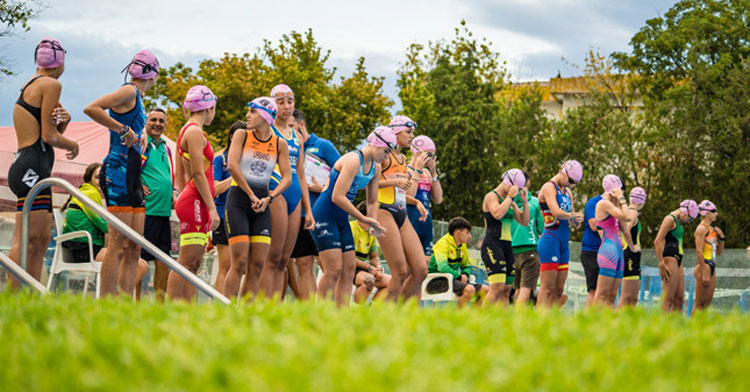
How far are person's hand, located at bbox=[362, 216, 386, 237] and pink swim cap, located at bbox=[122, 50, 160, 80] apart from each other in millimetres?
2605

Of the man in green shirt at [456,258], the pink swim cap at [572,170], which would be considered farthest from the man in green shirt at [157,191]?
the pink swim cap at [572,170]

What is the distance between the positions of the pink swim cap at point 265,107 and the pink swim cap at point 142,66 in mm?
951

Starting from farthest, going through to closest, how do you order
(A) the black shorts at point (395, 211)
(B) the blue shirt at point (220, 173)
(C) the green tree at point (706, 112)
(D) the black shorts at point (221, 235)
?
(C) the green tree at point (706, 112)
(A) the black shorts at point (395, 211)
(B) the blue shirt at point (220, 173)
(D) the black shorts at point (221, 235)

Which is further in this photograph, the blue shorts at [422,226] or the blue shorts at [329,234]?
the blue shorts at [422,226]

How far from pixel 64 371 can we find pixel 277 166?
573 cm

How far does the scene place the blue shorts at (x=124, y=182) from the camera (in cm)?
761

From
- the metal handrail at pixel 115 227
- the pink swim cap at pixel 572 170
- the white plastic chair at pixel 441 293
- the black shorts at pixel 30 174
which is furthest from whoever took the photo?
the white plastic chair at pixel 441 293

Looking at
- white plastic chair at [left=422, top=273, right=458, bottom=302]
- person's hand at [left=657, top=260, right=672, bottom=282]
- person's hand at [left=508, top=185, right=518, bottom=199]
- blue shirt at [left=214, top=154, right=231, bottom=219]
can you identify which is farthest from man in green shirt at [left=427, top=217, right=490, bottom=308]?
blue shirt at [left=214, top=154, right=231, bottom=219]

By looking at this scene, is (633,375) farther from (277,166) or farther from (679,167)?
(679,167)

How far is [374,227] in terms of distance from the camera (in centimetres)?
912

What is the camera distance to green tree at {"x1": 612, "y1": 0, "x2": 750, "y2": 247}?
35000mm

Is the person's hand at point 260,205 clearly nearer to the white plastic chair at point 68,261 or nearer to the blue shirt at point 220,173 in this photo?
the blue shirt at point 220,173

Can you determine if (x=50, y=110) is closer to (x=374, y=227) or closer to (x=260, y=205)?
(x=260, y=205)

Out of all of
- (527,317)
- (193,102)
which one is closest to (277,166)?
(193,102)
